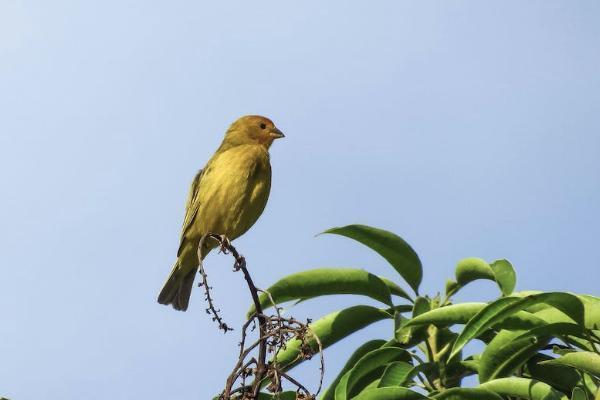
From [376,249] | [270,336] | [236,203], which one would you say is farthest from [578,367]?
[236,203]

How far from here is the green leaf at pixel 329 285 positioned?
4066mm

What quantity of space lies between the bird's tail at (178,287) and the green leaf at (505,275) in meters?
4.27

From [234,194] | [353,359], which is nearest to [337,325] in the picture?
[353,359]

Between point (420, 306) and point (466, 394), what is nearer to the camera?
point (466, 394)

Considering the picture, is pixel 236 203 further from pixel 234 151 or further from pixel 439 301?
pixel 439 301

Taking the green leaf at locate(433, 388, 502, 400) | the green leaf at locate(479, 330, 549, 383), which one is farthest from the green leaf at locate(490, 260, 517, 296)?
the green leaf at locate(433, 388, 502, 400)

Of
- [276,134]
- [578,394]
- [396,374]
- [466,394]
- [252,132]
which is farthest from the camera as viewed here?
[276,134]

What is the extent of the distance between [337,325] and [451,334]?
47 centimetres

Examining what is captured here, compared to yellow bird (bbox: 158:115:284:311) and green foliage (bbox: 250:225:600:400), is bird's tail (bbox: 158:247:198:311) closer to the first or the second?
yellow bird (bbox: 158:115:284:311)

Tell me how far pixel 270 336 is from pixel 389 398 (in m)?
0.94

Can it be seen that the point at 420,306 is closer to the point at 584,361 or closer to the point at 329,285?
the point at 329,285

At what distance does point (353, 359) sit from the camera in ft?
13.3

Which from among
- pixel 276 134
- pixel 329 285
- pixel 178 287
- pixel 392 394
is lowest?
pixel 392 394

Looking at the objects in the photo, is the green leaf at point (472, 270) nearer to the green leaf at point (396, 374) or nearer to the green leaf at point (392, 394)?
the green leaf at point (396, 374)
